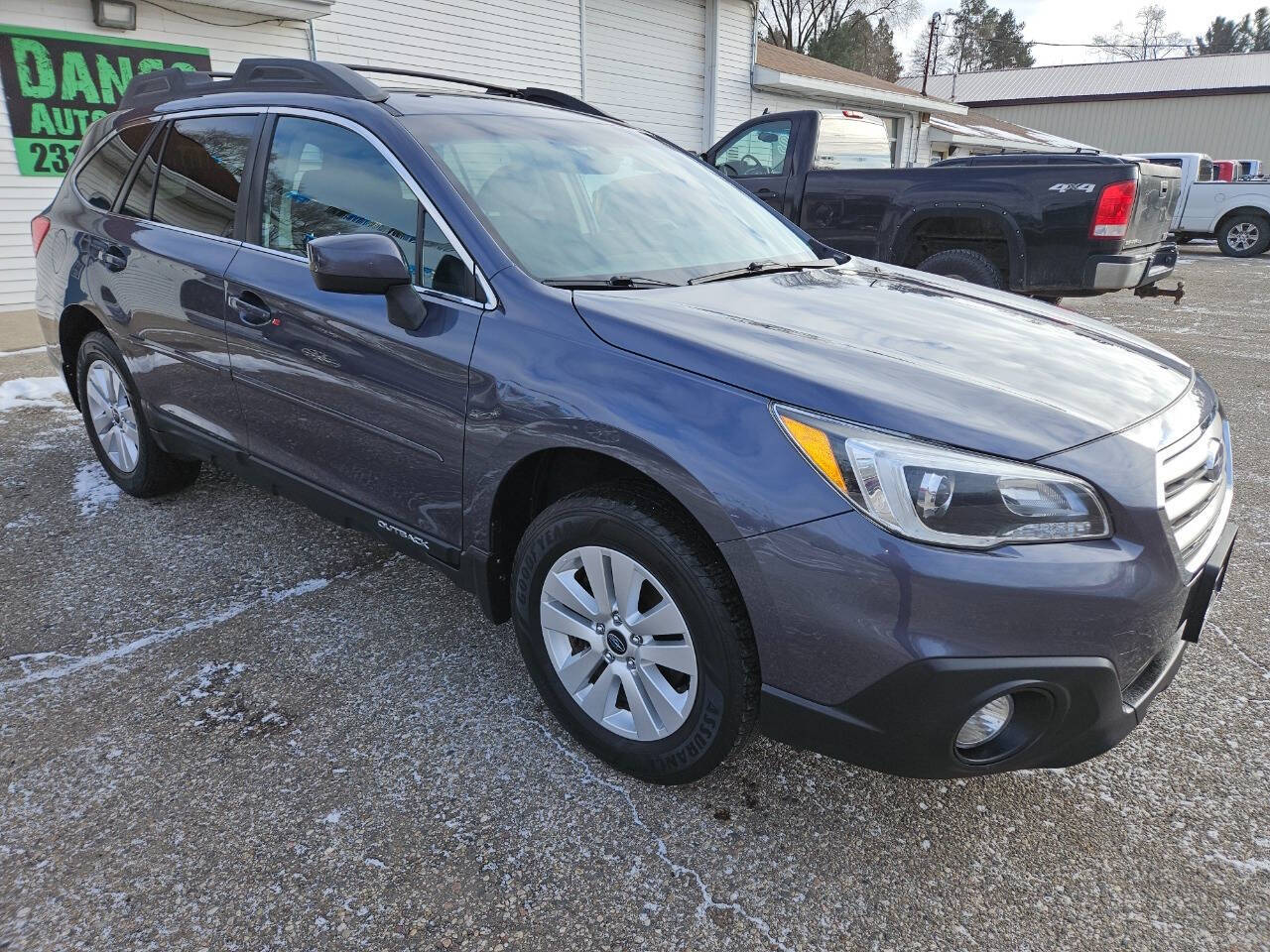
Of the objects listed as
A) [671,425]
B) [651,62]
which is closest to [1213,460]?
[671,425]

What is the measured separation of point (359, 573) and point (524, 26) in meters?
11.7

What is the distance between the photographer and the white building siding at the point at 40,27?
8.37 m

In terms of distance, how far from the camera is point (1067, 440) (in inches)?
71.1

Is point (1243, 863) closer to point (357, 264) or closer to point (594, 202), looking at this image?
point (594, 202)

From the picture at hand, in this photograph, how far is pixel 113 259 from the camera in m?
3.64

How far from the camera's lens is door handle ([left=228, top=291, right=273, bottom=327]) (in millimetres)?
2887

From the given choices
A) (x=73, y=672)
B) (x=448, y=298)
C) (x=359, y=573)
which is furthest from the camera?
(x=359, y=573)

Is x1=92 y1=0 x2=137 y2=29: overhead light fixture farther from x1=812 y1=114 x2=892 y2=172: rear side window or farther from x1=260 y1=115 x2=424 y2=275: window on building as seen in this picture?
x1=260 y1=115 x2=424 y2=275: window on building

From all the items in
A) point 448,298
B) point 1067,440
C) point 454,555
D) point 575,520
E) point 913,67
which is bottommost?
point 454,555

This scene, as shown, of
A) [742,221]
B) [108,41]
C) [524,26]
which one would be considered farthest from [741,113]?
[742,221]

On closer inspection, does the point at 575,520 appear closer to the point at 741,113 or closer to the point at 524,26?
the point at 524,26

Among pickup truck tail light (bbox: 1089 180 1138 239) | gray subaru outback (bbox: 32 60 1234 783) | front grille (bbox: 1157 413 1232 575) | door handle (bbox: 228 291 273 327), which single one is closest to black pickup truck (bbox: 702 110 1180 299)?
pickup truck tail light (bbox: 1089 180 1138 239)

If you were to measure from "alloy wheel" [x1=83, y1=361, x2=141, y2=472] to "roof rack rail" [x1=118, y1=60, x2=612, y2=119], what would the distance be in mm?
1226

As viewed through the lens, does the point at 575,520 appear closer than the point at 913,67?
Yes
